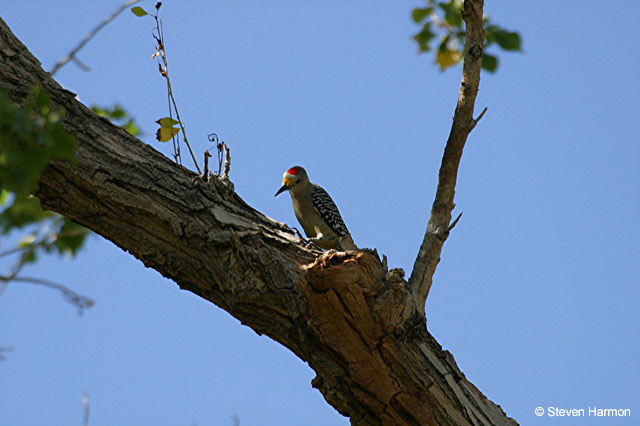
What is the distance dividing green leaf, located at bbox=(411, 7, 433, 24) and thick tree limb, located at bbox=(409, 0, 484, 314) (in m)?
1.13

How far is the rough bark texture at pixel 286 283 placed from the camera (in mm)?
3838

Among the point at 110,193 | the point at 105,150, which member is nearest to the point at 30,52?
the point at 105,150

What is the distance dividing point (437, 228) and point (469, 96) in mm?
1032

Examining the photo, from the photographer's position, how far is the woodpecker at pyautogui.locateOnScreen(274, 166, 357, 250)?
29.8 ft

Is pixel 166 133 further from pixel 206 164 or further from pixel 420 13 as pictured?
pixel 420 13

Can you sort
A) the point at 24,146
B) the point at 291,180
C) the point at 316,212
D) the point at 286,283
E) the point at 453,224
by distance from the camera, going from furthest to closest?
the point at 291,180, the point at 316,212, the point at 453,224, the point at 286,283, the point at 24,146

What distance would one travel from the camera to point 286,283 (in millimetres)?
3871

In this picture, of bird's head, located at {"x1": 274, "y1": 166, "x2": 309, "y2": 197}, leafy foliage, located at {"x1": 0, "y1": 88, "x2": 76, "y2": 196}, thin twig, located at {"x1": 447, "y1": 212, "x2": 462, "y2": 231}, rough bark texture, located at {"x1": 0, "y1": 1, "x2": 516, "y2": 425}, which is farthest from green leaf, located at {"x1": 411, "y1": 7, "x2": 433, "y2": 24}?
leafy foliage, located at {"x1": 0, "y1": 88, "x2": 76, "y2": 196}

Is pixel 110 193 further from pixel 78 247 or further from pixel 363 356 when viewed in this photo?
pixel 78 247

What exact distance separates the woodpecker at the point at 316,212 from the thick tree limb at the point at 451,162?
4.03 meters

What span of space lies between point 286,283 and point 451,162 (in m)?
1.65

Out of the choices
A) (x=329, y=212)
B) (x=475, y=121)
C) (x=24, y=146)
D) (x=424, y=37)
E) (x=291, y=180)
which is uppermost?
(x=291, y=180)

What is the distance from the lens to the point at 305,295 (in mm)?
3822

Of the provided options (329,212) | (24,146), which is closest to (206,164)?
(24,146)
